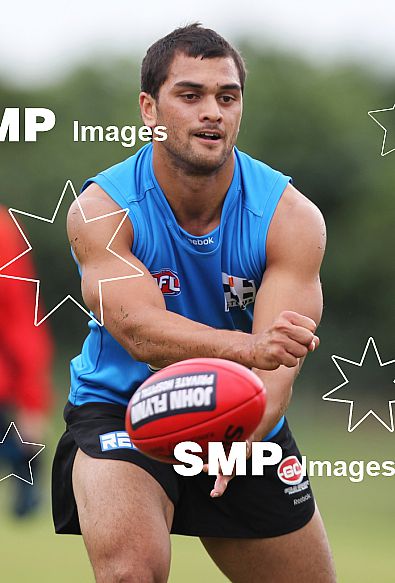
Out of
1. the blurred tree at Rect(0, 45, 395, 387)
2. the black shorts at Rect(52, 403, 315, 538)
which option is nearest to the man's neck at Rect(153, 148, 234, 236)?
the black shorts at Rect(52, 403, 315, 538)

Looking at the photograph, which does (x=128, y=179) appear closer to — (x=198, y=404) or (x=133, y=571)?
(x=198, y=404)

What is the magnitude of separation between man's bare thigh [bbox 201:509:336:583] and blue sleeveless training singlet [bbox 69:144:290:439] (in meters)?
0.74

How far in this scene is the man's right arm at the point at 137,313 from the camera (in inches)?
174

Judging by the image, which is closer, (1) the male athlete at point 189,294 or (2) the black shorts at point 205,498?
(1) the male athlete at point 189,294

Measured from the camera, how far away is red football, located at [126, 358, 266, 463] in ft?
14.1

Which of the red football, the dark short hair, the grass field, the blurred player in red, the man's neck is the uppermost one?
the dark short hair

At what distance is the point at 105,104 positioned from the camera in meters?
15.3

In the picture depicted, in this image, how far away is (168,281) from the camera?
5.06 meters

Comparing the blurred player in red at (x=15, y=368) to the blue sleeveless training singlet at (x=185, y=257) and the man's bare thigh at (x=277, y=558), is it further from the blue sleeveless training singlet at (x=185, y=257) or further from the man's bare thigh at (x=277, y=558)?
the man's bare thigh at (x=277, y=558)

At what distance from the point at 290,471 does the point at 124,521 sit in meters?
0.95

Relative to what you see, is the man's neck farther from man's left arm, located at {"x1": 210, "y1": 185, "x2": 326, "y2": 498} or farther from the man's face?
man's left arm, located at {"x1": 210, "y1": 185, "x2": 326, "y2": 498}

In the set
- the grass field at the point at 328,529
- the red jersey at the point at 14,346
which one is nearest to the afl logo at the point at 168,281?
the red jersey at the point at 14,346

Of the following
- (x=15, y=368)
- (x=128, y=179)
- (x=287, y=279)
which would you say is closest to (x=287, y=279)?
(x=287, y=279)

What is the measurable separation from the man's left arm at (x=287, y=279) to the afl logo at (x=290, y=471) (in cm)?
36
